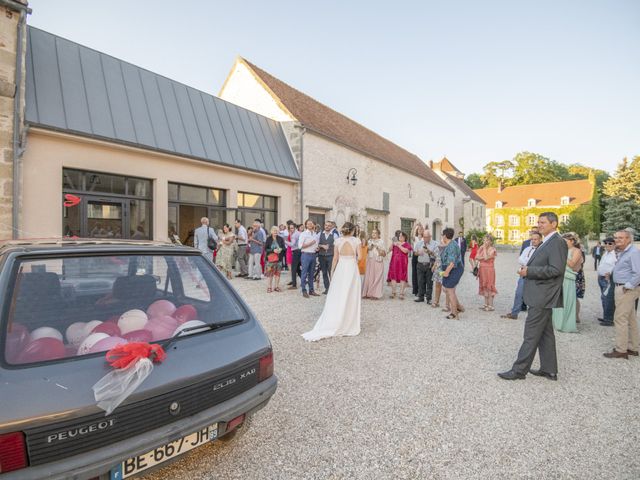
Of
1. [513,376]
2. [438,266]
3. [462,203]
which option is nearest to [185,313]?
[513,376]

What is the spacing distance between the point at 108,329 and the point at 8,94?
8.27 metres

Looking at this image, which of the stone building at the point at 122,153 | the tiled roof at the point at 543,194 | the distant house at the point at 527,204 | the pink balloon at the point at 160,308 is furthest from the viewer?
the tiled roof at the point at 543,194

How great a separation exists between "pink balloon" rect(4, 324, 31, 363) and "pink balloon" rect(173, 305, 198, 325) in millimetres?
830

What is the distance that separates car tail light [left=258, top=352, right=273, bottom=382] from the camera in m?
2.51

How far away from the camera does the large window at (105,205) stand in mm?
9055

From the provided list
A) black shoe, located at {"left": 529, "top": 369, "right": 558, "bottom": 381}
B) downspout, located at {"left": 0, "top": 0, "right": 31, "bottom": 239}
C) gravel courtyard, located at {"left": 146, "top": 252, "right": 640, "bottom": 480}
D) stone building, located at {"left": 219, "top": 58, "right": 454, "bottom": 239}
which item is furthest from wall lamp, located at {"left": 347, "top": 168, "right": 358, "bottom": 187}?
black shoe, located at {"left": 529, "top": 369, "right": 558, "bottom": 381}

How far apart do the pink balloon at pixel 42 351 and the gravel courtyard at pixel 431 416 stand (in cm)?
119

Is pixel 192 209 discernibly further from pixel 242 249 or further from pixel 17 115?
pixel 17 115

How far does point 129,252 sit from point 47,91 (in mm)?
8686

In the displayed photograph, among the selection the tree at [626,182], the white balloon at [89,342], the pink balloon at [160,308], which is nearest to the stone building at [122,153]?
the pink balloon at [160,308]

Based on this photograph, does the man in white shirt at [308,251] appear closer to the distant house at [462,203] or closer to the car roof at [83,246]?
the car roof at [83,246]

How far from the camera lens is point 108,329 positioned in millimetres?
2146

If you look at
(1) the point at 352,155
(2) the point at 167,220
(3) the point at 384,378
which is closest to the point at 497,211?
(1) the point at 352,155

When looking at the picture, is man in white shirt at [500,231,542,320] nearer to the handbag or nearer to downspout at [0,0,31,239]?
the handbag
